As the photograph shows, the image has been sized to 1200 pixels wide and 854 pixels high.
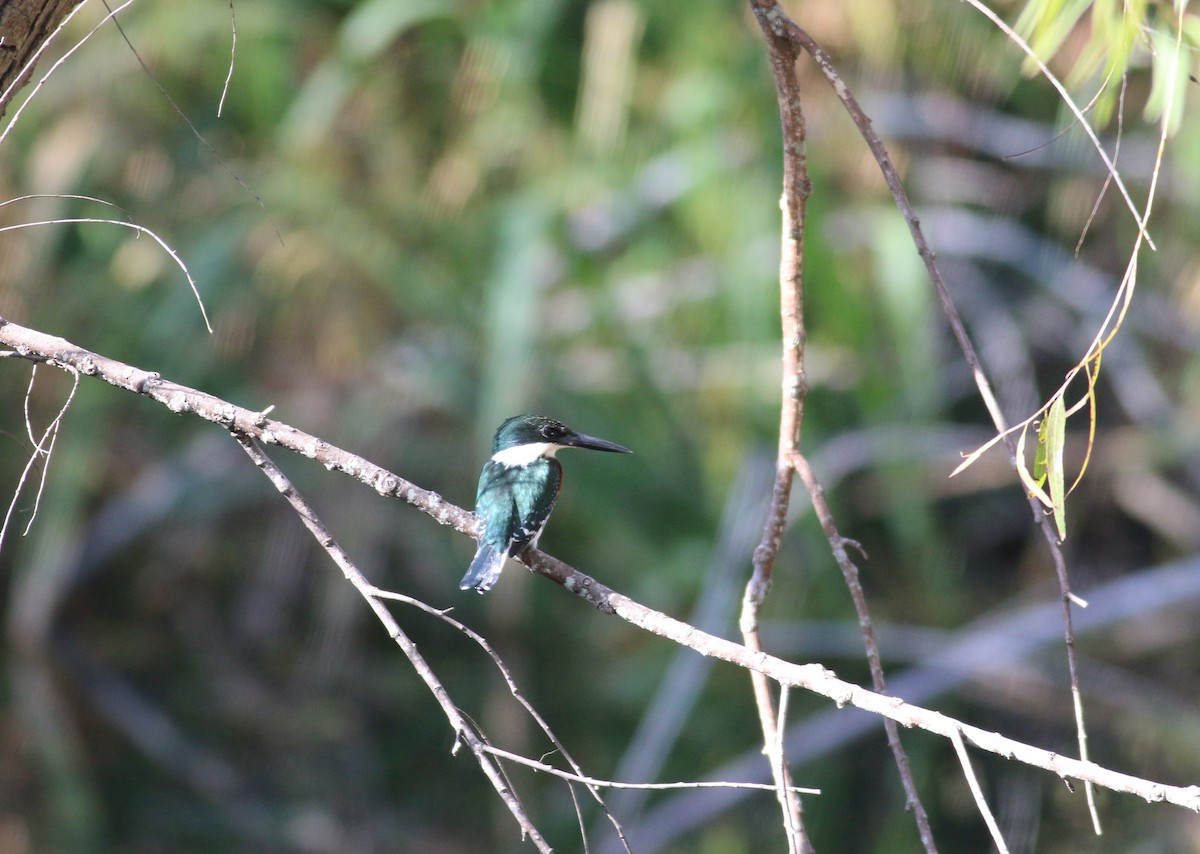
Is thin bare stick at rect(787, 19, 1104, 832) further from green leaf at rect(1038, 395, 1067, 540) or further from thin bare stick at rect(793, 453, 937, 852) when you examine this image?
thin bare stick at rect(793, 453, 937, 852)

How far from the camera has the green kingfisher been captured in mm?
2832

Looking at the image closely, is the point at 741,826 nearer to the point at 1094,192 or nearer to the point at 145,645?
the point at 1094,192

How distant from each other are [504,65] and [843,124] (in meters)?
1.85

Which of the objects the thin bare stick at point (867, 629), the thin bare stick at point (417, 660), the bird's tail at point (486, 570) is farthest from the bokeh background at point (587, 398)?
the thin bare stick at point (417, 660)

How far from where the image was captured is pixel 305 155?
7.84 metres

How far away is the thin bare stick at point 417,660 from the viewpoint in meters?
1.35

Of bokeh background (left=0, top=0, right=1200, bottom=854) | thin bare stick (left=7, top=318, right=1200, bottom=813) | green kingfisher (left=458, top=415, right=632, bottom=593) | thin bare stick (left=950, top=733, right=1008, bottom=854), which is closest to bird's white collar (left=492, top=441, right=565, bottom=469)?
green kingfisher (left=458, top=415, right=632, bottom=593)

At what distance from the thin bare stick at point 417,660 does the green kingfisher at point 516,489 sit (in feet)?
2.32

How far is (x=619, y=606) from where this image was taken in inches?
70.3

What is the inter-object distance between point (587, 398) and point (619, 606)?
5.54 m

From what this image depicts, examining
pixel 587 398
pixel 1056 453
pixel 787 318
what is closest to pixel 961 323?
pixel 1056 453

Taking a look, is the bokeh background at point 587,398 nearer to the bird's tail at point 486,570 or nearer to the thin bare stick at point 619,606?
the bird's tail at point 486,570

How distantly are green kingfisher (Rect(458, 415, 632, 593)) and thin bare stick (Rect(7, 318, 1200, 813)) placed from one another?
21.6 inches

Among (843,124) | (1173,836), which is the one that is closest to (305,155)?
(843,124)
